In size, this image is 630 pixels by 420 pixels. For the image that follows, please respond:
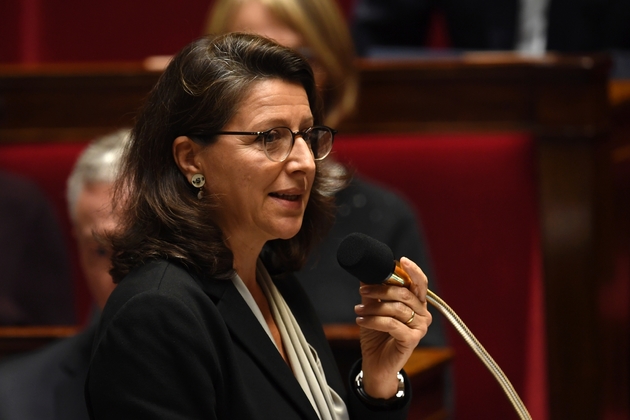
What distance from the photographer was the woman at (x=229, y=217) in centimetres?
64

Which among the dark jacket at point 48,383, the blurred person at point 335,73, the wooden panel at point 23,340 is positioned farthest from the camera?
the blurred person at point 335,73

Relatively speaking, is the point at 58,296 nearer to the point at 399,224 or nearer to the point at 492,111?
the point at 399,224

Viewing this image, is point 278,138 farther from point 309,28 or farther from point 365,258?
point 309,28

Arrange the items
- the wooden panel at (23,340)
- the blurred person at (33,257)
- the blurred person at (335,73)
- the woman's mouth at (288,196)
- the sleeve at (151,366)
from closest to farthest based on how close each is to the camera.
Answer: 1. the sleeve at (151,366)
2. the woman's mouth at (288,196)
3. the wooden panel at (23,340)
4. the blurred person at (335,73)
5. the blurred person at (33,257)

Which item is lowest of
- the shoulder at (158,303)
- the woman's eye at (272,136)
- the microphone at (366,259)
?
the shoulder at (158,303)

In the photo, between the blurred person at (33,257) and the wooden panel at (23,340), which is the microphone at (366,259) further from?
the blurred person at (33,257)

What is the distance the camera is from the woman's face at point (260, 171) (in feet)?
2.23

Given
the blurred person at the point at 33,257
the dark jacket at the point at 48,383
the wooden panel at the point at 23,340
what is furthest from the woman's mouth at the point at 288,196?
the blurred person at the point at 33,257

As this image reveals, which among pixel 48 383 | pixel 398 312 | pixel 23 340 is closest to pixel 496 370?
pixel 398 312

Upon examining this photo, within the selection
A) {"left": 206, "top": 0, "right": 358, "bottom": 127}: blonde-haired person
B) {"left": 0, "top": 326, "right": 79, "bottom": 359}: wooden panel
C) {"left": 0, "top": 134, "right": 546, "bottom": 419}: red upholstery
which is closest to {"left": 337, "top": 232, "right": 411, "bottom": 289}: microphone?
{"left": 0, "top": 326, "right": 79, "bottom": 359}: wooden panel

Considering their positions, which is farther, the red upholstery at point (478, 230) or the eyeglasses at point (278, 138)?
the red upholstery at point (478, 230)

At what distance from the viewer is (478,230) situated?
4.72ft

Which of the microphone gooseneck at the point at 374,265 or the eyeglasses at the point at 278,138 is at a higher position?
the eyeglasses at the point at 278,138

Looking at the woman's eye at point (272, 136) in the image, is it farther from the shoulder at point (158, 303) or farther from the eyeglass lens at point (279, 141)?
the shoulder at point (158, 303)
